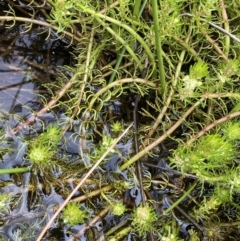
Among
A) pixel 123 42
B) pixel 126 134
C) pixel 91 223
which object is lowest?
pixel 91 223

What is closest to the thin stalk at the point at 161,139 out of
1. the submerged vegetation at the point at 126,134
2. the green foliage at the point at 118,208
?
the submerged vegetation at the point at 126,134

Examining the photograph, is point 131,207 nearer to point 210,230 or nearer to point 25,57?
point 210,230

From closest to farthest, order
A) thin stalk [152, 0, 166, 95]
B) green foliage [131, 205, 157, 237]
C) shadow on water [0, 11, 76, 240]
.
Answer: thin stalk [152, 0, 166, 95] → green foliage [131, 205, 157, 237] → shadow on water [0, 11, 76, 240]

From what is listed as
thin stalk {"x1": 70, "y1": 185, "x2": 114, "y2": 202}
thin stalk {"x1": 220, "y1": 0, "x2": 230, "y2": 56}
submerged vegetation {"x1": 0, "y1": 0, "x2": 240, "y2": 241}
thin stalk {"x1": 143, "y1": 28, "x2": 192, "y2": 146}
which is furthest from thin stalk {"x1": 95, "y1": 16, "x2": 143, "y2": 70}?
thin stalk {"x1": 70, "y1": 185, "x2": 114, "y2": 202}

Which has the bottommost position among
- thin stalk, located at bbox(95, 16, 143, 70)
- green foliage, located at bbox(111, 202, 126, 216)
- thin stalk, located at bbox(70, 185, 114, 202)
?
green foliage, located at bbox(111, 202, 126, 216)

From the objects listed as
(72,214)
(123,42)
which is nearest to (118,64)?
(123,42)

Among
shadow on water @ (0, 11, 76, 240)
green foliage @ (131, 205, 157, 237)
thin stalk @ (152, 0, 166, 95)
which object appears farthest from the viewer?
shadow on water @ (0, 11, 76, 240)

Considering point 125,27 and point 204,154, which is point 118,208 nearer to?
point 204,154

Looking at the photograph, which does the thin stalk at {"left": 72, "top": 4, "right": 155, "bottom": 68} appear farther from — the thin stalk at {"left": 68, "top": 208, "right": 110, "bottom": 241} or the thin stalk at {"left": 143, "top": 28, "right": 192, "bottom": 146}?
the thin stalk at {"left": 68, "top": 208, "right": 110, "bottom": 241}
